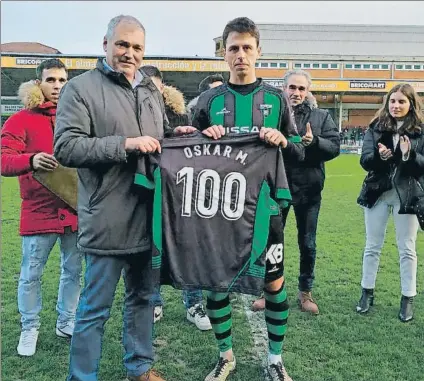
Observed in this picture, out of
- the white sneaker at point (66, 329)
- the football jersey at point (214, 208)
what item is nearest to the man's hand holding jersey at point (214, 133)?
the football jersey at point (214, 208)

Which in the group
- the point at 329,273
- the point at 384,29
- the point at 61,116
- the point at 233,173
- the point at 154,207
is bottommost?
the point at 329,273

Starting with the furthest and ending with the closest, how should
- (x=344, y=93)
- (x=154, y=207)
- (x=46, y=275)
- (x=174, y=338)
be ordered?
(x=344, y=93) < (x=46, y=275) < (x=174, y=338) < (x=154, y=207)

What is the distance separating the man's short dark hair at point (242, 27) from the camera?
291 cm

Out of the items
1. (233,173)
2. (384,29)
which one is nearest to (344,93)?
(384,29)

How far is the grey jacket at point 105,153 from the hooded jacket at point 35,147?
825 millimetres

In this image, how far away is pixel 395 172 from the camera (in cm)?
416

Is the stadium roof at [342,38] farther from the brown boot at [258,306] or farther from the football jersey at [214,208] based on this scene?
the football jersey at [214,208]

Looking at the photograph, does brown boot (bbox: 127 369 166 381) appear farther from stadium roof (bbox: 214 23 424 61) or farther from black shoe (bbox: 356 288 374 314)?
stadium roof (bbox: 214 23 424 61)

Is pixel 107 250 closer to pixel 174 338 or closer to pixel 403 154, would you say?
pixel 174 338

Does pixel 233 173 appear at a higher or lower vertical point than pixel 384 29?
lower

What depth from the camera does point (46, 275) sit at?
5484mm

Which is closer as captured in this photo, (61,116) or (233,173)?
(61,116)

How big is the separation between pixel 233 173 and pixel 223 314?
979mm

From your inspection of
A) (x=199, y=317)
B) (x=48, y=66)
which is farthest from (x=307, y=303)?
(x=48, y=66)
